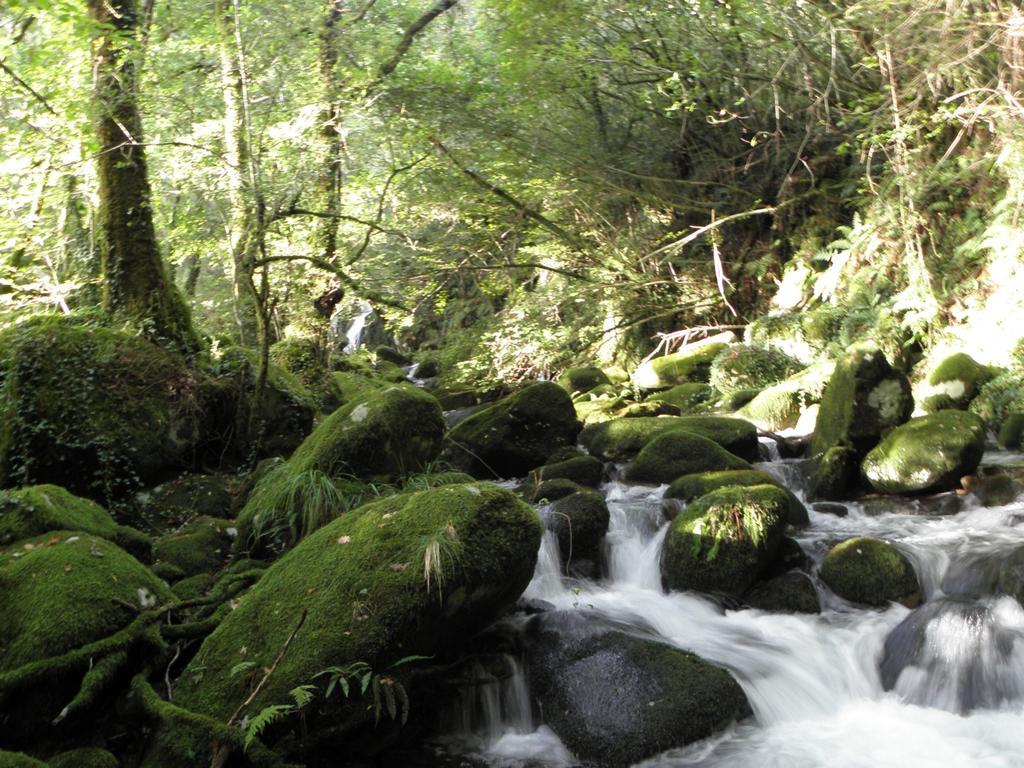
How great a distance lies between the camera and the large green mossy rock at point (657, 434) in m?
7.80

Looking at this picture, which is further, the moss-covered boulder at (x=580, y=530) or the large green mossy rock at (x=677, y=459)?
the large green mossy rock at (x=677, y=459)

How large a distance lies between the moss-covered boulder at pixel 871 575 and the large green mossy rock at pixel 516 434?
377 cm

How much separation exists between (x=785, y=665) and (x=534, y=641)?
5.17ft

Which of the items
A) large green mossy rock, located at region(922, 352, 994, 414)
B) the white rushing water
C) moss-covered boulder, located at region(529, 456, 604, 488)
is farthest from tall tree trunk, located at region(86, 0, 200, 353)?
large green mossy rock, located at region(922, 352, 994, 414)

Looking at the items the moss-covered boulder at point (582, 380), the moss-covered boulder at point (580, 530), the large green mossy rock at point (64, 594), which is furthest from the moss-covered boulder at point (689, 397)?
the large green mossy rock at point (64, 594)

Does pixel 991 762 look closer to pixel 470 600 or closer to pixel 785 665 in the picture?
pixel 785 665

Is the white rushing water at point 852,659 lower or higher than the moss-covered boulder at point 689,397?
lower

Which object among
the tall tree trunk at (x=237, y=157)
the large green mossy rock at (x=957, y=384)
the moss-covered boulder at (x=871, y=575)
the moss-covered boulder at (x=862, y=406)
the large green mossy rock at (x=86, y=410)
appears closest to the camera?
the moss-covered boulder at (x=871, y=575)

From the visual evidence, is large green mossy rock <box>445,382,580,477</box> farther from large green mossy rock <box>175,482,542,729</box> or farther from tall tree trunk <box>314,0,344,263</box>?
large green mossy rock <box>175,482,542,729</box>

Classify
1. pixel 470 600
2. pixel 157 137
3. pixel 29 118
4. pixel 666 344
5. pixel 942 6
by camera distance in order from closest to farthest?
1. pixel 470 600
2. pixel 29 118
3. pixel 942 6
4. pixel 157 137
5. pixel 666 344

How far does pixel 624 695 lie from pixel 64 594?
115 inches

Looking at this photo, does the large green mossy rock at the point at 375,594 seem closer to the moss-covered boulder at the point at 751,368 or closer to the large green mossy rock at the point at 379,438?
the large green mossy rock at the point at 379,438

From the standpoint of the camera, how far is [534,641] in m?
4.48

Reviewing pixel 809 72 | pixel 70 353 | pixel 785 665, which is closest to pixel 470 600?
pixel 785 665
